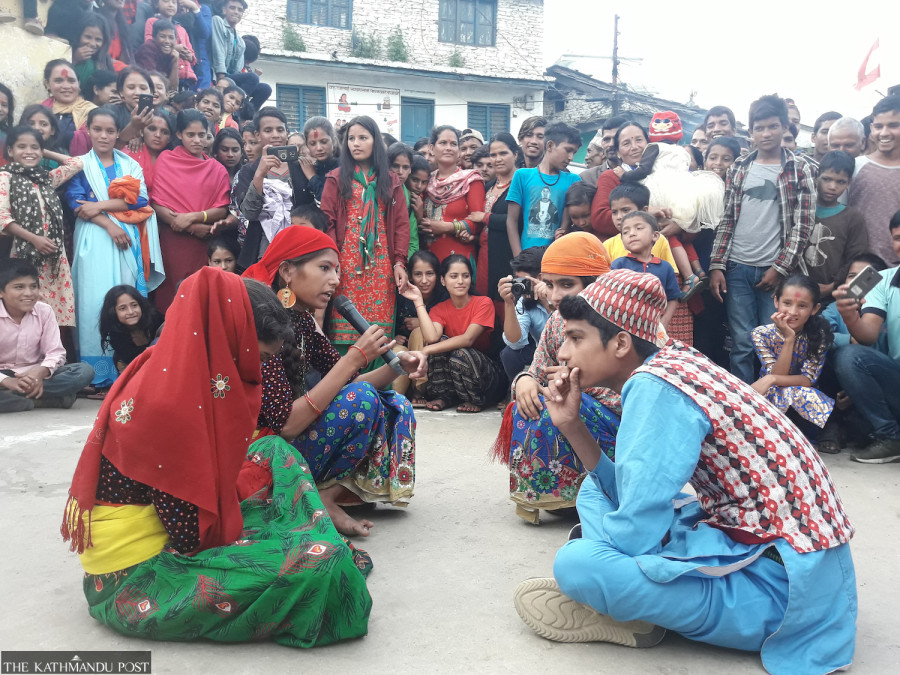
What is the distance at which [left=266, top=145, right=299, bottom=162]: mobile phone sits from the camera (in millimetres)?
5926

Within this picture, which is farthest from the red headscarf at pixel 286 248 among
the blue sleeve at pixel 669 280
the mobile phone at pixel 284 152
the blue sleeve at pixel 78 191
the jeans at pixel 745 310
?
the blue sleeve at pixel 78 191

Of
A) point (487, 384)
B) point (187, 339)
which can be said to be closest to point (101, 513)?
point (187, 339)

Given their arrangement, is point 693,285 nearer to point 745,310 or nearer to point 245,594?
point 745,310

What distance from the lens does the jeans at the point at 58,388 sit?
5.52 m

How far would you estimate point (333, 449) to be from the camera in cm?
326

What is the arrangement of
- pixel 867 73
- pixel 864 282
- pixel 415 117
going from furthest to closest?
pixel 415 117
pixel 867 73
pixel 864 282

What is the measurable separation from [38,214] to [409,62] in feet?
54.6

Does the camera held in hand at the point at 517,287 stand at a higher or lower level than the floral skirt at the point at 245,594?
higher

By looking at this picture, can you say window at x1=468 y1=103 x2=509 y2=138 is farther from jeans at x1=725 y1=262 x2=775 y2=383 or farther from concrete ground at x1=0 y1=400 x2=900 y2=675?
concrete ground at x1=0 y1=400 x2=900 y2=675

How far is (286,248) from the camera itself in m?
3.20

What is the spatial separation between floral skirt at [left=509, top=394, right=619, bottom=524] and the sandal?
8.43 feet

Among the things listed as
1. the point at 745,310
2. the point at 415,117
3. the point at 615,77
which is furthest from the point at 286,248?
the point at 615,77

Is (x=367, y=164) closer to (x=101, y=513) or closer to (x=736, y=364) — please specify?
(x=736, y=364)

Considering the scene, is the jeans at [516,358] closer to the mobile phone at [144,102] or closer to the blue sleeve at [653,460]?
the blue sleeve at [653,460]
